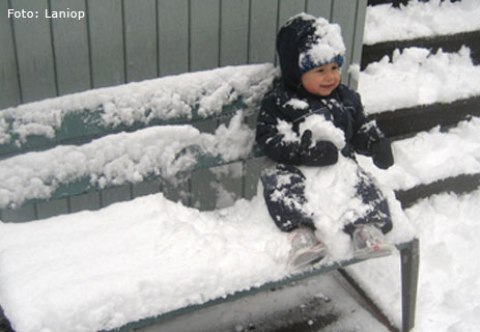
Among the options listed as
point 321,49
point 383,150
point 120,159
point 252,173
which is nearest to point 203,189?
point 252,173

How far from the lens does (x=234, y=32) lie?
327 centimetres

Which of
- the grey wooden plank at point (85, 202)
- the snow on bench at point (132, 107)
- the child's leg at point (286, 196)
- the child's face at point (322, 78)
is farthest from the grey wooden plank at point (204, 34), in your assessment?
the grey wooden plank at point (85, 202)

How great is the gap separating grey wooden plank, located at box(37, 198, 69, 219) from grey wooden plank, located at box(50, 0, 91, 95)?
0.57 m

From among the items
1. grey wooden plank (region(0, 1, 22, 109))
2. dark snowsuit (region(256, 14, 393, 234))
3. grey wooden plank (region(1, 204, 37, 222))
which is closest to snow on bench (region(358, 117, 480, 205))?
dark snowsuit (region(256, 14, 393, 234))

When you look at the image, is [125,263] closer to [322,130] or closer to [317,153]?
[317,153]

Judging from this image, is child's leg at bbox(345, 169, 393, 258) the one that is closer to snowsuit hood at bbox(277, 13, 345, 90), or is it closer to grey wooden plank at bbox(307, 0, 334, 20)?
snowsuit hood at bbox(277, 13, 345, 90)

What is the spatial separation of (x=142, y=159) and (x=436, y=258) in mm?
1676

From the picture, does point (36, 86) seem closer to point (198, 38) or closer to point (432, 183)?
point (198, 38)

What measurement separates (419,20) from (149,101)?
206 centimetres

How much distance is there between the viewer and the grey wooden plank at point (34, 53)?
278 cm

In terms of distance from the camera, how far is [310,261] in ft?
8.91

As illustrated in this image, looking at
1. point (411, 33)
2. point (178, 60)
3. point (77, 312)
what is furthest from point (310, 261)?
point (411, 33)

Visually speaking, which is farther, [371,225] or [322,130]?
[322,130]

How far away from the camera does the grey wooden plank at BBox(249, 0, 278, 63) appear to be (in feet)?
10.8
